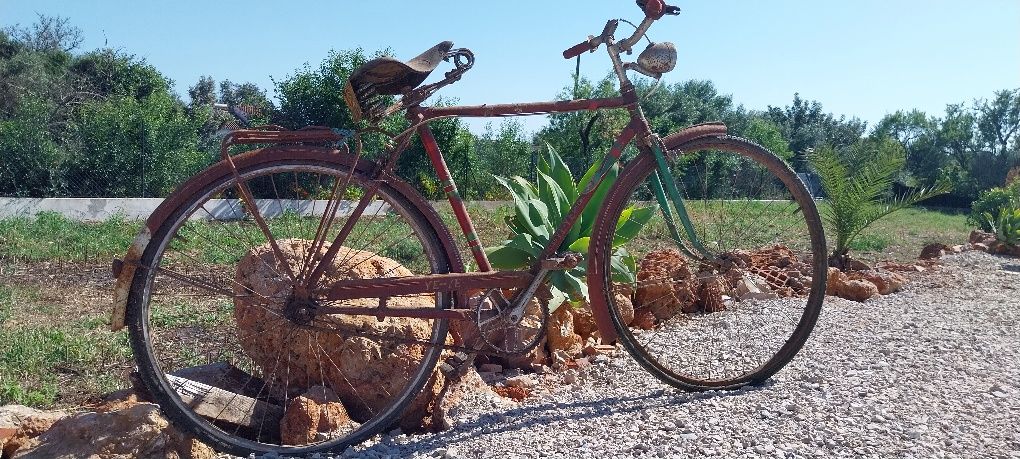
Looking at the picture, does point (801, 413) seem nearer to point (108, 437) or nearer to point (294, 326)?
point (294, 326)

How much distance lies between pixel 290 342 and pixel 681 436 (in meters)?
1.47

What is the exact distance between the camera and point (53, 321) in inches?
195

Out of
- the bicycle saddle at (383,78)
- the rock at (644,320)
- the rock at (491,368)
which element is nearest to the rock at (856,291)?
the rock at (644,320)

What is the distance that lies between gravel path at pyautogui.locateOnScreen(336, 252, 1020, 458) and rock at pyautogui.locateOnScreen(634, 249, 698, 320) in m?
0.76

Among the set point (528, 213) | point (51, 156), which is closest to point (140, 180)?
point (51, 156)

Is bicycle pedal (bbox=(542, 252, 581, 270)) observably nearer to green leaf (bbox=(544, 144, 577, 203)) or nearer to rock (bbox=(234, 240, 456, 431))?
rock (bbox=(234, 240, 456, 431))

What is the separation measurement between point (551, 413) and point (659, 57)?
1.46 meters

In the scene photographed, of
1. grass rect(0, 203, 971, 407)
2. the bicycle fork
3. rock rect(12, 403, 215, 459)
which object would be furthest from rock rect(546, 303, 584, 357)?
rock rect(12, 403, 215, 459)

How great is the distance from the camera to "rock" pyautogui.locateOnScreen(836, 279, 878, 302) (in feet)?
18.6

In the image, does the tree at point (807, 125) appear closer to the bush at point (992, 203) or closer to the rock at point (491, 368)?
the bush at point (992, 203)

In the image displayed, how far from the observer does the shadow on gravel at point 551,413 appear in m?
2.81

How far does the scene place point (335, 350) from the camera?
3.04 meters

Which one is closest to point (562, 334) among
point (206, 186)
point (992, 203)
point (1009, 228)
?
point (206, 186)

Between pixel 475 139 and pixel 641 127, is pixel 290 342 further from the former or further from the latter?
pixel 475 139
